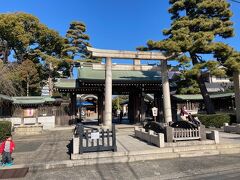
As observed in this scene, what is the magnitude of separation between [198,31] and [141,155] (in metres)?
14.8

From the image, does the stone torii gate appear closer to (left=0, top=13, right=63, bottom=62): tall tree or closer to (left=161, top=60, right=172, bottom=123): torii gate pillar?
(left=161, top=60, right=172, bottom=123): torii gate pillar

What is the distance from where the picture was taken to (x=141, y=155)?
9102mm

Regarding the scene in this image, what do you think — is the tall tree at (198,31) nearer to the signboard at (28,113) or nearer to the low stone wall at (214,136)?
the low stone wall at (214,136)

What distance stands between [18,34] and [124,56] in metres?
21.0

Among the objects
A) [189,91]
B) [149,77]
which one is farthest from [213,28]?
[189,91]

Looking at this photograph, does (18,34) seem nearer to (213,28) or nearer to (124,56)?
(124,56)

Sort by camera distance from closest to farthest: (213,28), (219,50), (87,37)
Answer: (219,50) < (213,28) < (87,37)

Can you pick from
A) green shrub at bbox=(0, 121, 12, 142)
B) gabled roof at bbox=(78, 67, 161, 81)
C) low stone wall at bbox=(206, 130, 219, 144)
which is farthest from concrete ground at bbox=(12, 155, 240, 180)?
gabled roof at bbox=(78, 67, 161, 81)

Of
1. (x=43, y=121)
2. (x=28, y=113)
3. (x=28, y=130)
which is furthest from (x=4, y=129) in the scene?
(x=28, y=113)

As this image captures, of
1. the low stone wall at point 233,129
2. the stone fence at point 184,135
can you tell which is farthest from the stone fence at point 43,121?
the low stone wall at point 233,129

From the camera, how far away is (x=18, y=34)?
3166cm

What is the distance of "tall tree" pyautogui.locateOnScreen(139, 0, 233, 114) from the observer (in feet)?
57.6

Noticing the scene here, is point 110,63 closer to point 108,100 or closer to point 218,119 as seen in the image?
point 108,100

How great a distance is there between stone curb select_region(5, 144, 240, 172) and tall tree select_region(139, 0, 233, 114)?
888 cm
